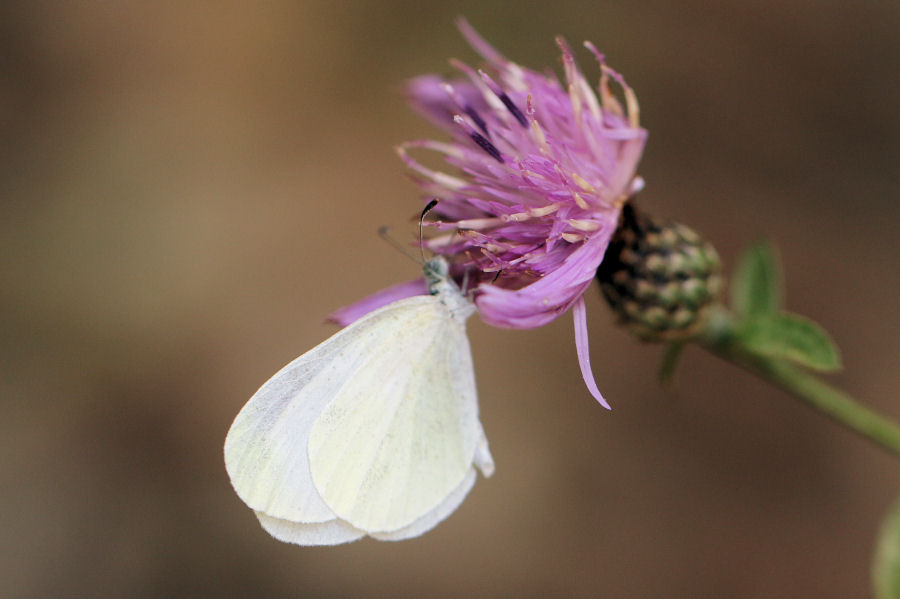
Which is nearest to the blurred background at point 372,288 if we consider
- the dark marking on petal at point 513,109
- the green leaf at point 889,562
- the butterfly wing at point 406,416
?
the green leaf at point 889,562

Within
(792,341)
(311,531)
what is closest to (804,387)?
(792,341)

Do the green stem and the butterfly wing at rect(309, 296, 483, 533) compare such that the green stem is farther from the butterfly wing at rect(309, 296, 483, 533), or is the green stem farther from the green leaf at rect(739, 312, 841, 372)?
the butterfly wing at rect(309, 296, 483, 533)

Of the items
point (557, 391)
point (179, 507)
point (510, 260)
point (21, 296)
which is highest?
point (510, 260)

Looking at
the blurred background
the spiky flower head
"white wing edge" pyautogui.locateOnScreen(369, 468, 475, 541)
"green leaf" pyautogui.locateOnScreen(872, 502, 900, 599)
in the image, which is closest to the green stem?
"green leaf" pyautogui.locateOnScreen(872, 502, 900, 599)

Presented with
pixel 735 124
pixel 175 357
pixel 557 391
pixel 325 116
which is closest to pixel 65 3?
pixel 325 116

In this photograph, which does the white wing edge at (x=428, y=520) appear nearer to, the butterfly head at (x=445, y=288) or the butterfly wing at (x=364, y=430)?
the butterfly wing at (x=364, y=430)

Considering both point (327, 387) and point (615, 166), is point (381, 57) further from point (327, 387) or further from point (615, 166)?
point (327, 387)

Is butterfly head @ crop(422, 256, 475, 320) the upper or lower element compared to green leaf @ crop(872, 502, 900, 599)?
upper
